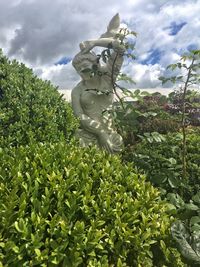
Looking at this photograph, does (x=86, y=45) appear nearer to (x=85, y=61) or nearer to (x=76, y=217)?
(x=85, y=61)

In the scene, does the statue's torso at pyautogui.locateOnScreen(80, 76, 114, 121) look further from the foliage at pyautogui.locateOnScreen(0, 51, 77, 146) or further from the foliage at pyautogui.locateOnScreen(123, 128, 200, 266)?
the foliage at pyautogui.locateOnScreen(0, 51, 77, 146)

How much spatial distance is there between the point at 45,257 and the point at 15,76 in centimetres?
241

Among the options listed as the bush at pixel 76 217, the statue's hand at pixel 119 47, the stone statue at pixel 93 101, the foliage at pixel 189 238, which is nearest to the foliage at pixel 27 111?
the bush at pixel 76 217

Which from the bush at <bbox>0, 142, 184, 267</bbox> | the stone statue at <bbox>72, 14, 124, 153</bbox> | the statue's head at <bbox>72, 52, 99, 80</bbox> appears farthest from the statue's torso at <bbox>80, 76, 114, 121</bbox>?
the bush at <bbox>0, 142, 184, 267</bbox>

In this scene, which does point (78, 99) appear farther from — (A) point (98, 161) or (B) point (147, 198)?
(B) point (147, 198)

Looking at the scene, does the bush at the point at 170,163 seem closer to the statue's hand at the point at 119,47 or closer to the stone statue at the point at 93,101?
the stone statue at the point at 93,101

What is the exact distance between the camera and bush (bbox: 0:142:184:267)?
1.85m

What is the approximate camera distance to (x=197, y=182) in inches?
195

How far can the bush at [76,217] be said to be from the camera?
6.08 ft

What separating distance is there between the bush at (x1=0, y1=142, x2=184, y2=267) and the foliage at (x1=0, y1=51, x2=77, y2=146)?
786mm

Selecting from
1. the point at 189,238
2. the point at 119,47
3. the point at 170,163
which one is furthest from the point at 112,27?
the point at 189,238

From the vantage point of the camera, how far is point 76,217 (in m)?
2.11

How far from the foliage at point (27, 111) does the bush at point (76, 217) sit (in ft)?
2.58

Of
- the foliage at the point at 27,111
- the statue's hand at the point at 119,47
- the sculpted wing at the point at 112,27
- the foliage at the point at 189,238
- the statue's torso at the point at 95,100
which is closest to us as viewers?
the foliage at the point at 189,238
